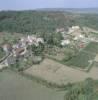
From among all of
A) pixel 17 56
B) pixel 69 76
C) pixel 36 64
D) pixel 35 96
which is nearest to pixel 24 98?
pixel 35 96

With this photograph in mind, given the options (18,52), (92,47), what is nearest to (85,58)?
(92,47)

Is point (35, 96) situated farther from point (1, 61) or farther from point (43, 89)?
point (1, 61)

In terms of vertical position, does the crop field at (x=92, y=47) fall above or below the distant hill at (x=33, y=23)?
below

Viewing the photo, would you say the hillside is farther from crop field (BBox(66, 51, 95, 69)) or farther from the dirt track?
the dirt track

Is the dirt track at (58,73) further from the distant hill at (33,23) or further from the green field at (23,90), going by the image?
the distant hill at (33,23)

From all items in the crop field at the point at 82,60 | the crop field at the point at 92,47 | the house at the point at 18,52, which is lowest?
the crop field at the point at 92,47

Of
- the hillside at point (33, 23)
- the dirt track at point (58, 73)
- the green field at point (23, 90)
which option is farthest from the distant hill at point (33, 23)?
the green field at point (23, 90)

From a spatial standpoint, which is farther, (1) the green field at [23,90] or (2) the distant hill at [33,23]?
(2) the distant hill at [33,23]
